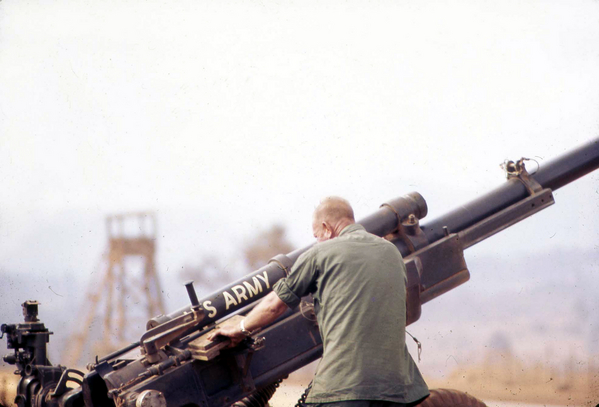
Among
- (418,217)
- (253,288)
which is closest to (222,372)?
(253,288)

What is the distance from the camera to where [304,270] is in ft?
10.5

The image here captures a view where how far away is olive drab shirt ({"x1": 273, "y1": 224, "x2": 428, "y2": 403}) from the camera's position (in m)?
2.98

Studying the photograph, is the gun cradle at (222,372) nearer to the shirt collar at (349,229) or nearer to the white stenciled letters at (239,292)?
the white stenciled letters at (239,292)

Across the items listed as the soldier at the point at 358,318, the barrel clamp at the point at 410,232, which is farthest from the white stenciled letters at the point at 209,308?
the barrel clamp at the point at 410,232

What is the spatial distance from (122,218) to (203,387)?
6.70 metres

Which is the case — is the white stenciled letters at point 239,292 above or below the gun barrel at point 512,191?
below

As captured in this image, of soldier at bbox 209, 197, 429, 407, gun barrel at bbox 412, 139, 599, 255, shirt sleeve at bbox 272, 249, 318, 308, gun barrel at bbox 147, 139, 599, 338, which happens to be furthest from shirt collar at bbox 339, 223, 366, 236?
gun barrel at bbox 412, 139, 599, 255

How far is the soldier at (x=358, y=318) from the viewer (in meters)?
2.98

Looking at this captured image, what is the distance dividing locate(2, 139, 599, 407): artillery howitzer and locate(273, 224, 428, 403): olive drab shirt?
0.75m

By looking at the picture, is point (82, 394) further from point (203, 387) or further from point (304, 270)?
point (304, 270)

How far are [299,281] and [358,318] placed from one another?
1.31 feet

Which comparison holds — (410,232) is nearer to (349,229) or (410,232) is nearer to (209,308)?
(349,229)

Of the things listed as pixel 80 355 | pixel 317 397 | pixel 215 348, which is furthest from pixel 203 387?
pixel 80 355

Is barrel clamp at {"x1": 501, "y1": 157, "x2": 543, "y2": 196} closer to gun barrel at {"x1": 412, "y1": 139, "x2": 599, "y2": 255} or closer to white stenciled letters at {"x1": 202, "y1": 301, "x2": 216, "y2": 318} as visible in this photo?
gun barrel at {"x1": 412, "y1": 139, "x2": 599, "y2": 255}
